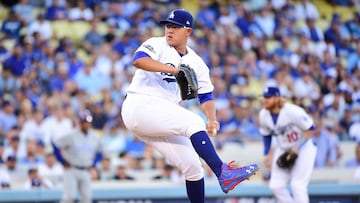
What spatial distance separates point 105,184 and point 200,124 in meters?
6.28

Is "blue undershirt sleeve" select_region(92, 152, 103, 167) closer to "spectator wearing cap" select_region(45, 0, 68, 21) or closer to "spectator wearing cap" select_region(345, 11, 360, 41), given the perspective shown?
"spectator wearing cap" select_region(45, 0, 68, 21)

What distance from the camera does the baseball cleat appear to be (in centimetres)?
734

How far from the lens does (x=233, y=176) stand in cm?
735

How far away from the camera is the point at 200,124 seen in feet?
24.9

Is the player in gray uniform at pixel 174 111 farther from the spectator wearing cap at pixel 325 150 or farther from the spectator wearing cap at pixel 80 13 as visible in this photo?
the spectator wearing cap at pixel 80 13

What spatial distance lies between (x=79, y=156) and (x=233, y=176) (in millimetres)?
6223

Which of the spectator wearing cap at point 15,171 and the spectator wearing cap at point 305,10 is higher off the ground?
the spectator wearing cap at point 305,10

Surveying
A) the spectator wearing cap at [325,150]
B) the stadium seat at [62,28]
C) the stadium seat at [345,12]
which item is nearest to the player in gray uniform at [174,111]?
the spectator wearing cap at [325,150]

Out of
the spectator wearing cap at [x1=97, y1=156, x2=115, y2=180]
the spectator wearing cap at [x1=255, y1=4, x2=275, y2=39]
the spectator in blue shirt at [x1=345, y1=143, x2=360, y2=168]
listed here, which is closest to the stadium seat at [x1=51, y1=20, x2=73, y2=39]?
the spectator wearing cap at [x1=97, y1=156, x2=115, y2=180]

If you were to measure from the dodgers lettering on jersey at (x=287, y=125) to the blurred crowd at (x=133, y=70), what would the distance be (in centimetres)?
335

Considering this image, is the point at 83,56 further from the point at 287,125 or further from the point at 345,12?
the point at 345,12

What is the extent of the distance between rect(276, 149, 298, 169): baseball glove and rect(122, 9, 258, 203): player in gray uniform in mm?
3136

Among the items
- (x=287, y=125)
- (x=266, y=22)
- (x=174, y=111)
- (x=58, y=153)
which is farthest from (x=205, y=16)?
(x=174, y=111)

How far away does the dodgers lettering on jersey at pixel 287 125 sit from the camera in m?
10.8
